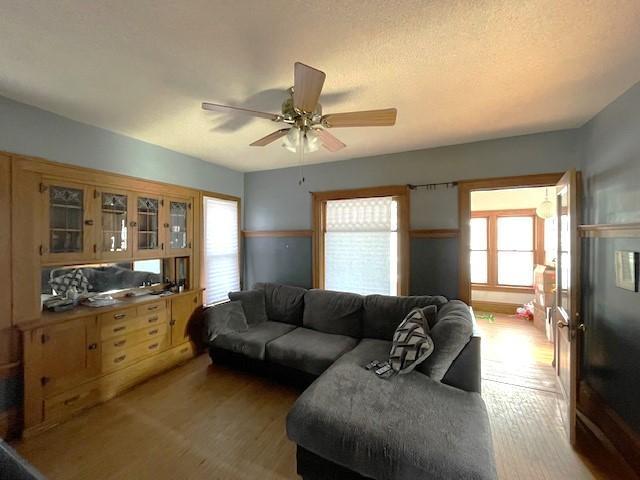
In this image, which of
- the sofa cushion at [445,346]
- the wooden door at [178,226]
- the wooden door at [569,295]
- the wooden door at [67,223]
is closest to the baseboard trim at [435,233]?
the wooden door at [569,295]

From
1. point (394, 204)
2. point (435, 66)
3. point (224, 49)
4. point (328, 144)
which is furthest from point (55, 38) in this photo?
point (394, 204)

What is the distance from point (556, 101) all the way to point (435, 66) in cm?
125

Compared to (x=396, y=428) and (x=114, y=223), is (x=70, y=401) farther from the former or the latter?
(x=396, y=428)

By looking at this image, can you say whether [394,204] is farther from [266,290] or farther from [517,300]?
[517,300]

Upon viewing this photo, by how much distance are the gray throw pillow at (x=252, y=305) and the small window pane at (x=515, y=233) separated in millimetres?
5241

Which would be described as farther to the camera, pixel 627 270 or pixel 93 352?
pixel 93 352

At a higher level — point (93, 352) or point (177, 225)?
point (177, 225)

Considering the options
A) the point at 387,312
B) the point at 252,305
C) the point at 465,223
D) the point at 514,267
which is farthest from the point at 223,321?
the point at 514,267

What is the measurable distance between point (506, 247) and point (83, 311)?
7.02 meters

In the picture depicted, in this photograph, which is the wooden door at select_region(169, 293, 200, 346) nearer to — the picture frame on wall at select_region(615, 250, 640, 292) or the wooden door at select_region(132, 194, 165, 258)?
the wooden door at select_region(132, 194, 165, 258)

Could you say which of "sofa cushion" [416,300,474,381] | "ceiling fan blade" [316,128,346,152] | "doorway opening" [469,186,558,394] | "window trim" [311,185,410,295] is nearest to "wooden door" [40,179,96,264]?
"ceiling fan blade" [316,128,346,152]

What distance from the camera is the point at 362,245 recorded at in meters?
3.69

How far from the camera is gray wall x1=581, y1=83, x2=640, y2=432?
6.09ft

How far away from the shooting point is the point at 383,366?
2148mm
